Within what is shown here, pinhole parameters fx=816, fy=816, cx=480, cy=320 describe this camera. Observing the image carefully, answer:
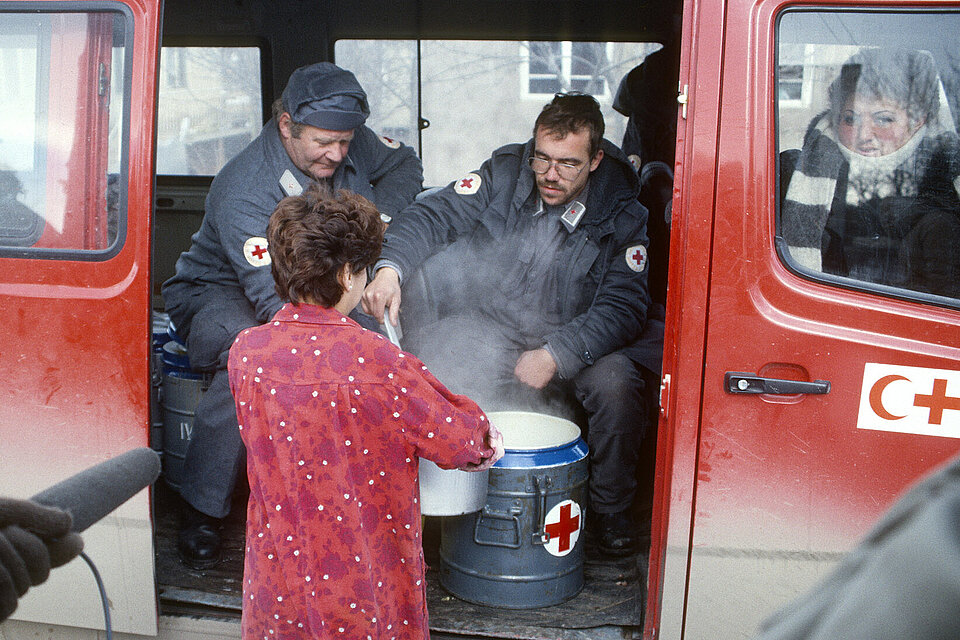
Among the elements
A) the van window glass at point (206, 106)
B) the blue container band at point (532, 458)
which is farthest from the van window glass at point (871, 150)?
the van window glass at point (206, 106)

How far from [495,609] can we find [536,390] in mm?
981

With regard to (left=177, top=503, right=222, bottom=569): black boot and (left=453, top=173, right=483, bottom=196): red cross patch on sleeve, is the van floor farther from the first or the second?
(left=453, top=173, right=483, bottom=196): red cross patch on sleeve

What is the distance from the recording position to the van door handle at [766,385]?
196cm

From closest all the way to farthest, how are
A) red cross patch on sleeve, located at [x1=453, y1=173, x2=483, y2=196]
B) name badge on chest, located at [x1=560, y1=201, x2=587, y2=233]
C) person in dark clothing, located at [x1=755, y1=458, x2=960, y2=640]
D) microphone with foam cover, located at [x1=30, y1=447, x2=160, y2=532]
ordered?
person in dark clothing, located at [x1=755, y1=458, x2=960, y2=640] → microphone with foam cover, located at [x1=30, y1=447, x2=160, y2=532] → name badge on chest, located at [x1=560, y1=201, x2=587, y2=233] → red cross patch on sleeve, located at [x1=453, y1=173, x2=483, y2=196]

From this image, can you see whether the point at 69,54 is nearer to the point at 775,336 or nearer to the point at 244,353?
the point at 244,353

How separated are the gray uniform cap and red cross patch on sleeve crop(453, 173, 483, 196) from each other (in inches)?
19.8

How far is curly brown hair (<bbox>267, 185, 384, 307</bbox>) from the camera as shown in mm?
1833

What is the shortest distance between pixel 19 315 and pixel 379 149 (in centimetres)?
186

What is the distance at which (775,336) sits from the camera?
198 cm

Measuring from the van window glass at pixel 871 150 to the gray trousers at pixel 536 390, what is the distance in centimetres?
117

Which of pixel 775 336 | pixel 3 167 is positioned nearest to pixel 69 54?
pixel 3 167

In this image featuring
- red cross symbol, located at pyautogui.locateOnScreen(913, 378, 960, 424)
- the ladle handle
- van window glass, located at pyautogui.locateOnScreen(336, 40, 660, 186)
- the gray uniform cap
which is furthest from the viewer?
van window glass, located at pyautogui.locateOnScreen(336, 40, 660, 186)

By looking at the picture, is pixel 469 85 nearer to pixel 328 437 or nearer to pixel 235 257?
pixel 235 257

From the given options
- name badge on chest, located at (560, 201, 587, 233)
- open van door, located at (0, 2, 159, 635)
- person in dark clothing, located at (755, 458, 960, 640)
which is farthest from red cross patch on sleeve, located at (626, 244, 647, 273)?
person in dark clothing, located at (755, 458, 960, 640)
